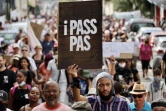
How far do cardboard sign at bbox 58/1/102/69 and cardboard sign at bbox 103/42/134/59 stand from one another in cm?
719

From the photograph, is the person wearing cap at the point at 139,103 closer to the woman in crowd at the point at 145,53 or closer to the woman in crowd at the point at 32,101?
the woman in crowd at the point at 32,101

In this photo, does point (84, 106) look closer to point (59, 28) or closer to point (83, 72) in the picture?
point (59, 28)

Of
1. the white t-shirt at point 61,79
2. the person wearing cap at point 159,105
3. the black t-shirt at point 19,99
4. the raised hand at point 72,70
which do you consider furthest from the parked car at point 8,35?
the person wearing cap at point 159,105

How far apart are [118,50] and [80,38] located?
7850mm

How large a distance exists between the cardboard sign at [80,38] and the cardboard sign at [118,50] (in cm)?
719

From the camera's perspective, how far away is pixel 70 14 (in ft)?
29.9

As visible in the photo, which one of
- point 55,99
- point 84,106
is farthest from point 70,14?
point 84,106

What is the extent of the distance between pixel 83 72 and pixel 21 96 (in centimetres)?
215

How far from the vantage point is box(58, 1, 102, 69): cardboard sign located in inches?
351

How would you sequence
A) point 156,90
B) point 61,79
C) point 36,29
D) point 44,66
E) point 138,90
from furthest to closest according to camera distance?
point 36,29 → point 44,66 → point 61,79 → point 156,90 → point 138,90

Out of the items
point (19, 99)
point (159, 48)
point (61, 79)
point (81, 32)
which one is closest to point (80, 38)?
point (81, 32)

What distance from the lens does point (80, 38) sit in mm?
8945

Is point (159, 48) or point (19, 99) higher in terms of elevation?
point (159, 48)

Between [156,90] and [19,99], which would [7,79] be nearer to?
[19,99]
